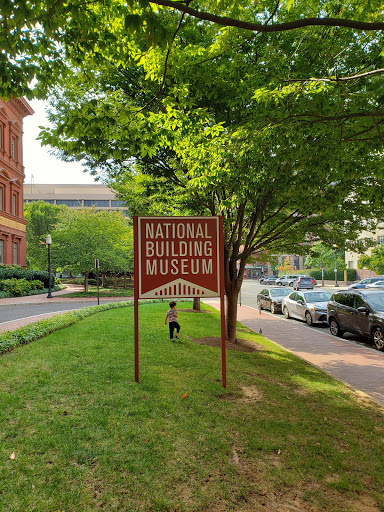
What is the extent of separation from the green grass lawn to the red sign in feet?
5.22

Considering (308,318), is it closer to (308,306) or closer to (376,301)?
(308,306)

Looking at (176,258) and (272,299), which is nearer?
(176,258)

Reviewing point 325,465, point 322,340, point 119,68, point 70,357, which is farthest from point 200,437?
point 322,340

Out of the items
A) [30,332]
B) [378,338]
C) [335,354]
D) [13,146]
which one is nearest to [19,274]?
[13,146]

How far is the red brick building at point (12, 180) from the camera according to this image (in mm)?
30984

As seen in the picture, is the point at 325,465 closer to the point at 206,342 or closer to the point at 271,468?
the point at 271,468

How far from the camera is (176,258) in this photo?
6219 mm

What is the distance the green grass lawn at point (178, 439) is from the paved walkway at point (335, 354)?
72 centimetres

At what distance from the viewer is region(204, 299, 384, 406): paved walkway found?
7.50 metres

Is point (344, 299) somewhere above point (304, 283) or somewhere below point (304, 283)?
above

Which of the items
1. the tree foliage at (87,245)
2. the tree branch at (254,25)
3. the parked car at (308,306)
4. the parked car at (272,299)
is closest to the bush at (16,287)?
the tree foliage at (87,245)

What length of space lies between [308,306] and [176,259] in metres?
11.4

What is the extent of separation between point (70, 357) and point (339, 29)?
817 cm

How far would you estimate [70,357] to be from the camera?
23.6 feet
